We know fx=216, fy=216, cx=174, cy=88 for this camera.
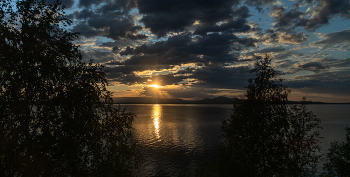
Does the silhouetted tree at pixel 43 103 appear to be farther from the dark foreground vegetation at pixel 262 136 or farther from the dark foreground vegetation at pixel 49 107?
the dark foreground vegetation at pixel 262 136

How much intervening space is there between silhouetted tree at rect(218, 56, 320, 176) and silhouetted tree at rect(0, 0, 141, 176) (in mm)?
17321

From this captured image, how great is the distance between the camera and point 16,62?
54.4 feet

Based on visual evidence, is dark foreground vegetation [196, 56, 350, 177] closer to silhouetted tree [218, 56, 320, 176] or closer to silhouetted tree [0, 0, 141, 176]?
silhouetted tree [218, 56, 320, 176]

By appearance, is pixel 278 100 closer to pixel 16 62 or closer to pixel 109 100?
pixel 109 100

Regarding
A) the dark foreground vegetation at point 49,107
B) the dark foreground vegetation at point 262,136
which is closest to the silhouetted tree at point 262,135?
the dark foreground vegetation at point 262,136

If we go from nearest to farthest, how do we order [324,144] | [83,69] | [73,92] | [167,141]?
[73,92], [83,69], [324,144], [167,141]

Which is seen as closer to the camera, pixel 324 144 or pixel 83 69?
pixel 83 69

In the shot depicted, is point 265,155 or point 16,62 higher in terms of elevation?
point 16,62

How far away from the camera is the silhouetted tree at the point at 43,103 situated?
16109 millimetres

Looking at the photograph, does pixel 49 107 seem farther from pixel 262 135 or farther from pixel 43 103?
pixel 262 135

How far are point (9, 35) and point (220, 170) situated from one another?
28159mm

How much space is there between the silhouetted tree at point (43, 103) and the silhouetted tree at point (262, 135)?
1732cm

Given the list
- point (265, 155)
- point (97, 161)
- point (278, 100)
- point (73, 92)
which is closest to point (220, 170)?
point (265, 155)

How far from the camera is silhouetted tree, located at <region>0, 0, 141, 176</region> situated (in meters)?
16.1
